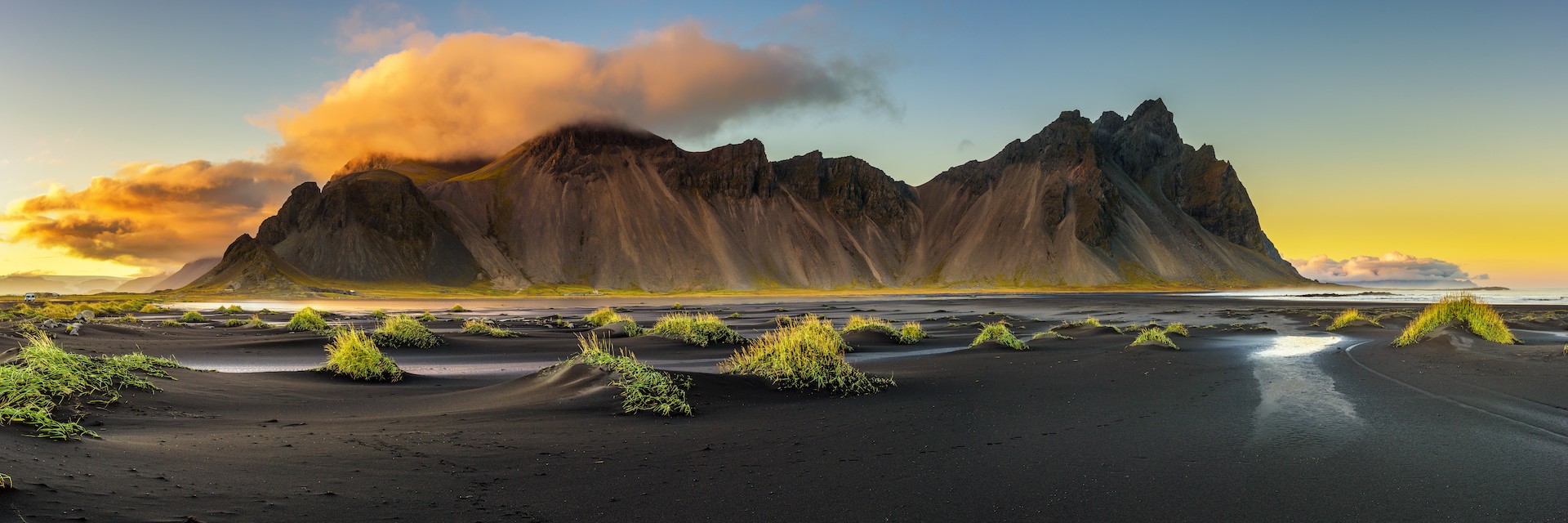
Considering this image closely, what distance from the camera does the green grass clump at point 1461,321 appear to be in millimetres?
17984

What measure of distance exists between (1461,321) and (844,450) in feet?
66.5

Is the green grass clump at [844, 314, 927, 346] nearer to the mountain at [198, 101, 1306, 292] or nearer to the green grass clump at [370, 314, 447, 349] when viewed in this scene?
the green grass clump at [370, 314, 447, 349]

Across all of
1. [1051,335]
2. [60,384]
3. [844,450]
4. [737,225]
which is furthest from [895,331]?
[737,225]

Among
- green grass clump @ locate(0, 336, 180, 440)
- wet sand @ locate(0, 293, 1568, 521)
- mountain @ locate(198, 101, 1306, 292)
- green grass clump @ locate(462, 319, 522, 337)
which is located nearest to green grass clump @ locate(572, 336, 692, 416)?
wet sand @ locate(0, 293, 1568, 521)

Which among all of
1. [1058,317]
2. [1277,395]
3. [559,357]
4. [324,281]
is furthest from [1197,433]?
[324,281]

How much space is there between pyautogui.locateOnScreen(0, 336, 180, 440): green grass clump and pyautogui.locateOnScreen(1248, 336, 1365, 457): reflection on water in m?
11.5

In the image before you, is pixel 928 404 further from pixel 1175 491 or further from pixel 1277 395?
pixel 1277 395

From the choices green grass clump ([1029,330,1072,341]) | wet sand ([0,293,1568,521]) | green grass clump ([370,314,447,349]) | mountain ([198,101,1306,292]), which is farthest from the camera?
mountain ([198,101,1306,292])

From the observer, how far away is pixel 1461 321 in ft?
62.1

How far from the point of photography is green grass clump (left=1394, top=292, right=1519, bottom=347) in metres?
18.0

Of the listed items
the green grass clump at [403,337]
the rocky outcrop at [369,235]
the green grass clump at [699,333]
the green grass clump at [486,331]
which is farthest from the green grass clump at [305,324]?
the rocky outcrop at [369,235]

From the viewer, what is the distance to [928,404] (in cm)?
1078

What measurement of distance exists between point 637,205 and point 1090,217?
96493 millimetres

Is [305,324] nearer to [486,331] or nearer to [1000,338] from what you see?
[486,331]
